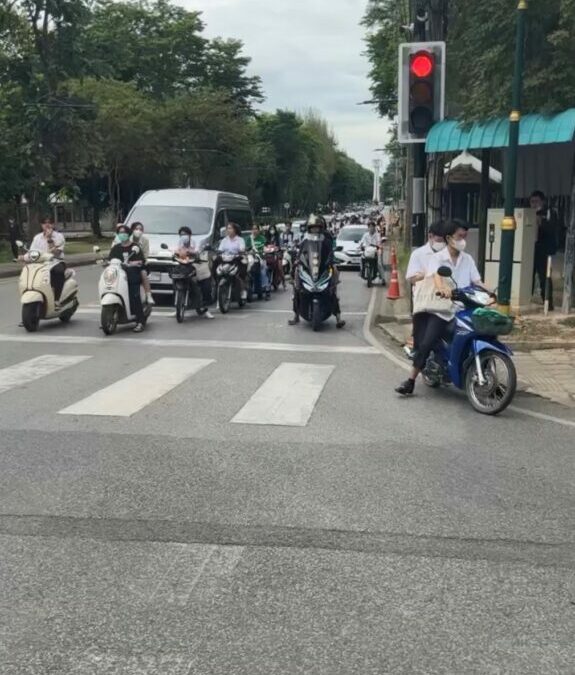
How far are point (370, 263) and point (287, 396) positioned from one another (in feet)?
46.2

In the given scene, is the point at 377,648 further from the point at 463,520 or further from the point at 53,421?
the point at 53,421

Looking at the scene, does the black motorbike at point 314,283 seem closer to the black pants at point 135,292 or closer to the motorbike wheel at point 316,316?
the motorbike wheel at point 316,316

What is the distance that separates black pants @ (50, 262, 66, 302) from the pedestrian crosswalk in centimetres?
270

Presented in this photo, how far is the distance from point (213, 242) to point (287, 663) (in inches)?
602

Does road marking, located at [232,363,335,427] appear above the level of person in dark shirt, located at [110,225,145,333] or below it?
below

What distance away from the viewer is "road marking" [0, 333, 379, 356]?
11.3 meters

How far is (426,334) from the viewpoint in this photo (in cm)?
810

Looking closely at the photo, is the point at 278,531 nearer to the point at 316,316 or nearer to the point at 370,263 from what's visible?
the point at 316,316

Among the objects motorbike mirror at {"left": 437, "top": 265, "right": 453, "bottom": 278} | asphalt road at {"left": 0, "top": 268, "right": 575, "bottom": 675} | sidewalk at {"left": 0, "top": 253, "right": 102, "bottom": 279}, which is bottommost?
sidewalk at {"left": 0, "top": 253, "right": 102, "bottom": 279}

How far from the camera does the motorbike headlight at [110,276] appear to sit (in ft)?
40.3

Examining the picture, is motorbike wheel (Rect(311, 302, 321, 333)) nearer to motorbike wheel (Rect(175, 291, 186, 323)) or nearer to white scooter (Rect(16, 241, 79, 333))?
motorbike wheel (Rect(175, 291, 186, 323))

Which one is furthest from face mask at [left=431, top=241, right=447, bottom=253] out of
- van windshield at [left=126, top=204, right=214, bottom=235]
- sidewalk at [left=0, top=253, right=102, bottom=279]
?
sidewalk at [left=0, top=253, right=102, bottom=279]

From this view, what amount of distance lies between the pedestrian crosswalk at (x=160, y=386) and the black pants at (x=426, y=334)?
3.55ft

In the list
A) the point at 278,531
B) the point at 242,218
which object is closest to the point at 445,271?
the point at 278,531
